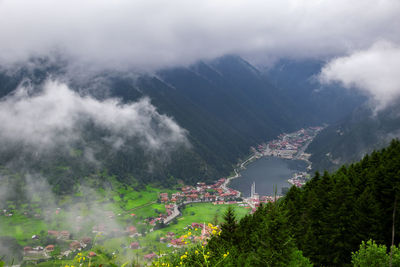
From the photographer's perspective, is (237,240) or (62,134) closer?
(237,240)

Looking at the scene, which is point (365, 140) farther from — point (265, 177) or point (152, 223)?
point (152, 223)

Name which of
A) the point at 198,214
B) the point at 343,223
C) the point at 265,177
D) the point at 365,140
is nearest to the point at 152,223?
the point at 198,214

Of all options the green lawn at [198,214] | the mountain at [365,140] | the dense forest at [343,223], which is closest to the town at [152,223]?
the green lawn at [198,214]

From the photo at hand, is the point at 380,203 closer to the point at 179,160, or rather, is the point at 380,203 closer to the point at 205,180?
the point at 205,180

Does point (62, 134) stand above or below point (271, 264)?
above

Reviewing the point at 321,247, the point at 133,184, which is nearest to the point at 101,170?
the point at 133,184

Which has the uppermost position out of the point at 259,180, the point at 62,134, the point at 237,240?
the point at 62,134

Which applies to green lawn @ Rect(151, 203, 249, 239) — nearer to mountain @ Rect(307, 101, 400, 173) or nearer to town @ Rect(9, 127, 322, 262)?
town @ Rect(9, 127, 322, 262)

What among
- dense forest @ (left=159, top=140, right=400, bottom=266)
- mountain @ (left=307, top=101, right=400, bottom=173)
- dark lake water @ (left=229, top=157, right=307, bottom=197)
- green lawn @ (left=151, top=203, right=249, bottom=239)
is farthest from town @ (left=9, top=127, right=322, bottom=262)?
mountain @ (left=307, top=101, right=400, bottom=173)
